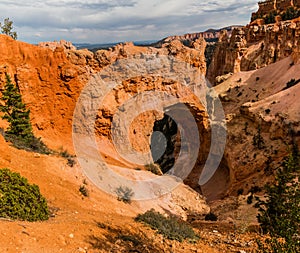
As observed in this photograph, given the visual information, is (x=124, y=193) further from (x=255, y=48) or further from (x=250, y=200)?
(x=255, y=48)

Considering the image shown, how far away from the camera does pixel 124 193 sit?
12.2 m

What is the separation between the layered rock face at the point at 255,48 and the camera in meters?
44.7

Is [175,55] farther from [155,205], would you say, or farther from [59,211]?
[59,211]

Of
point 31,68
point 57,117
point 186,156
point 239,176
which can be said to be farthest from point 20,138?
point 186,156

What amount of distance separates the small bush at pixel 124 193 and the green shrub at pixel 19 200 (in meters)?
5.22

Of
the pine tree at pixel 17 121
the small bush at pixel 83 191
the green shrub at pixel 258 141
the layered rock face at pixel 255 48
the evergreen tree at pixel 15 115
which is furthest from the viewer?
the layered rock face at pixel 255 48

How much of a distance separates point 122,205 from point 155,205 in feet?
8.44

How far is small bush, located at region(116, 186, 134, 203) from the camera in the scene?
11804mm

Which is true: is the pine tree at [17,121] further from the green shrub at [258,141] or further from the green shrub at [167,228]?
the green shrub at [258,141]

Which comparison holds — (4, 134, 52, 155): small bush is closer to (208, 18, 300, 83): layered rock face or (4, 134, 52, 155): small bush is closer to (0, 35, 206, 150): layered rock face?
(0, 35, 206, 150): layered rock face

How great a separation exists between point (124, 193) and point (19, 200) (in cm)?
634

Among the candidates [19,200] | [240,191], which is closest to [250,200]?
[240,191]

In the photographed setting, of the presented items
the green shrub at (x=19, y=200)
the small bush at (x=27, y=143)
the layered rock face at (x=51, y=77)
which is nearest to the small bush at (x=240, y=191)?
the layered rock face at (x=51, y=77)

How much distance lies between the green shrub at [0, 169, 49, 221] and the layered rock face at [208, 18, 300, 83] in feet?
145
